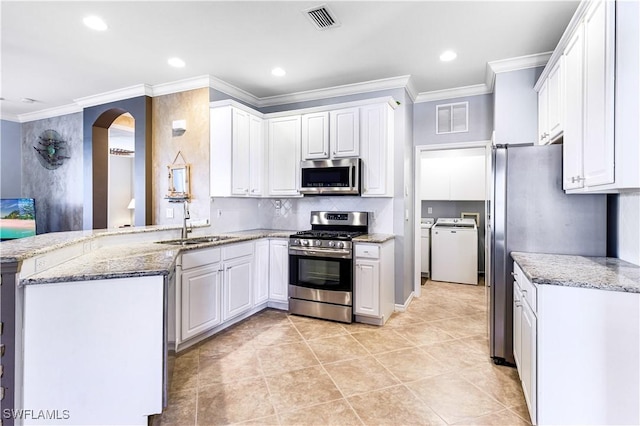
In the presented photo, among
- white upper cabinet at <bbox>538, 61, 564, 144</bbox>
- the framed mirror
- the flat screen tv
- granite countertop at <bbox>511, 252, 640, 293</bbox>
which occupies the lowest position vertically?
granite countertop at <bbox>511, 252, 640, 293</bbox>

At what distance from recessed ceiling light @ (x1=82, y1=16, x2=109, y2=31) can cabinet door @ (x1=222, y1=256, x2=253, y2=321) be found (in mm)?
2333

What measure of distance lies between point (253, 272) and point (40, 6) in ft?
9.66

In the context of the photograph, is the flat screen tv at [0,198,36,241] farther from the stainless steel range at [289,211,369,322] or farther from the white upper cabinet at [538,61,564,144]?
the white upper cabinet at [538,61,564,144]

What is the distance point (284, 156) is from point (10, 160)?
4.82 meters

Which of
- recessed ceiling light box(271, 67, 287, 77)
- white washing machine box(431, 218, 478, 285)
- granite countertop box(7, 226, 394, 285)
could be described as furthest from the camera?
white washing machine box(431, 218, 478, 285)

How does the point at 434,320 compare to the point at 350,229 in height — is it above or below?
below

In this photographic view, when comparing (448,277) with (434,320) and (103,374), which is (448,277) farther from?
(103,374)

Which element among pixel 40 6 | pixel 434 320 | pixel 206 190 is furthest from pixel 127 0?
pixel 434 320

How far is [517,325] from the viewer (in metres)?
2.32

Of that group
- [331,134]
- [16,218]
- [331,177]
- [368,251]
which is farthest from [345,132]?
[16,218]

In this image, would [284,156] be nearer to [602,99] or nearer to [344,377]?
[344,377]

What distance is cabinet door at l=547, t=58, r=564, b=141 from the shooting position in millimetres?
2531

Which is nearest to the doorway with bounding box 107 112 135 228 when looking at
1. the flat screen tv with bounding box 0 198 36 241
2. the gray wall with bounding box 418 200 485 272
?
the flat screen tv with bounding box 0 198 36 241

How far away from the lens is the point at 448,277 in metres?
5.48
